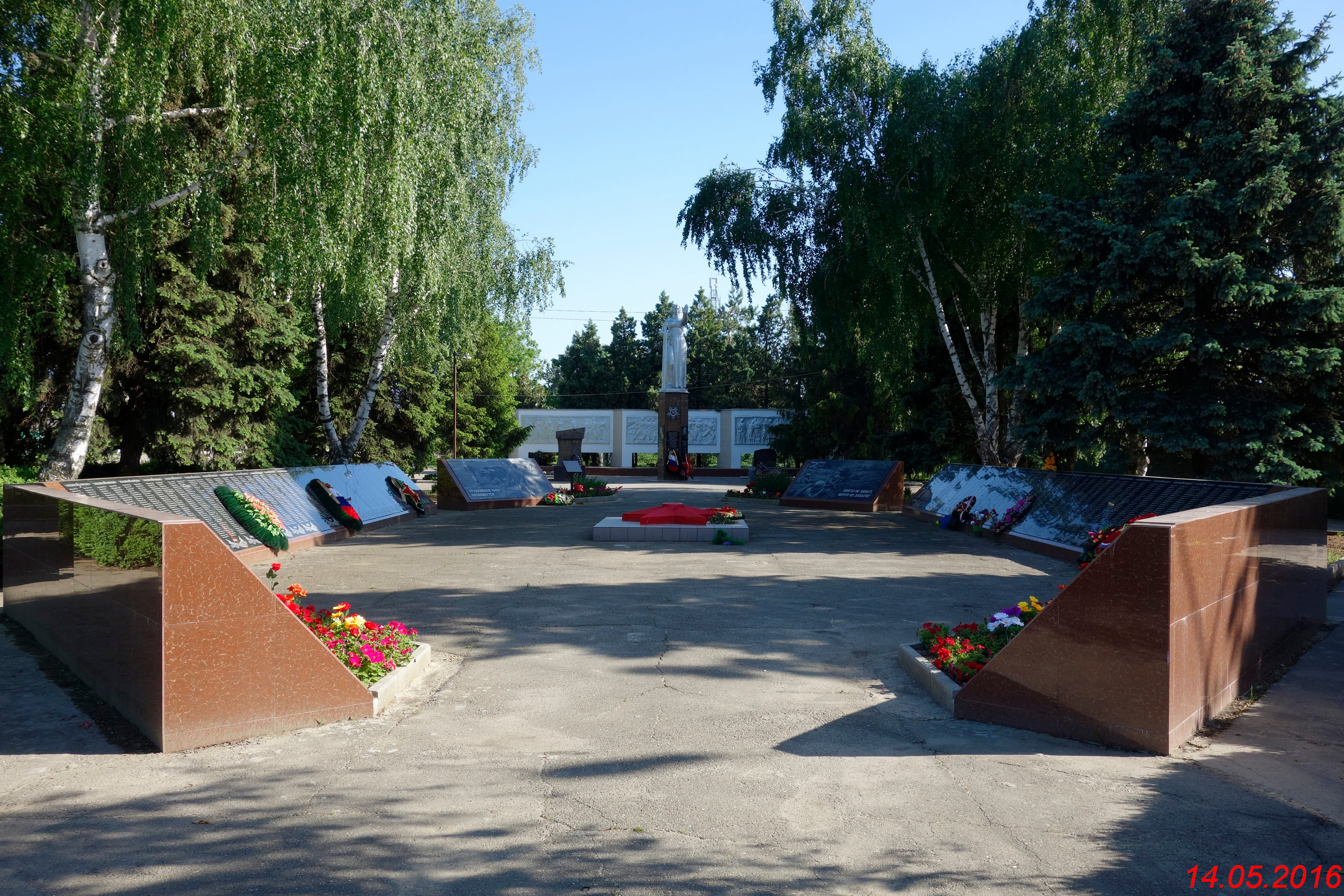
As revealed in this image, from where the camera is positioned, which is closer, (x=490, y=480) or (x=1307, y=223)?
(x=1307, y=223)

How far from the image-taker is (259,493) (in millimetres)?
12750

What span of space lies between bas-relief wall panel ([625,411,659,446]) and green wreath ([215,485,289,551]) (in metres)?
38.2

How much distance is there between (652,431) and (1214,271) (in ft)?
127

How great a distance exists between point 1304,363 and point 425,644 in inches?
479

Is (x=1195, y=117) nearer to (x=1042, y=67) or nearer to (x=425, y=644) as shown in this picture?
(x=1042, y=67)

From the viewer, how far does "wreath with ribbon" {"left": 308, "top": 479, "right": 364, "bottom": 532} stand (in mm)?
14602

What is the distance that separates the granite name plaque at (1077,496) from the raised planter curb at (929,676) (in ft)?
13.3

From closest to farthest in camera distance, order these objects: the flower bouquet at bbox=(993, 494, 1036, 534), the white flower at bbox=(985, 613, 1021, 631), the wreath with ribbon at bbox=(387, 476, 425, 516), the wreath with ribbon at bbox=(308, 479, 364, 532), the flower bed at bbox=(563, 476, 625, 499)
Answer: the white flower at bbox=(985, 613, 1021, 631), the flower bouquet at bbox=(993, 494, 1036, 534), the wreath with ribbon at bbox=(308, 479, 364, 532), the wreath with ribbon at bbox=(387, 476, 425, 516), the flower bed at bbox=(563, 476, 625, 499)

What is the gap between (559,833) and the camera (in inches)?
142

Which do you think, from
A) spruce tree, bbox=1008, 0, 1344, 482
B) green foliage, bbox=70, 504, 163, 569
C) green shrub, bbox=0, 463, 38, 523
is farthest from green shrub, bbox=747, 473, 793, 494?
green foliage, bbox=70, 504, 163, 569

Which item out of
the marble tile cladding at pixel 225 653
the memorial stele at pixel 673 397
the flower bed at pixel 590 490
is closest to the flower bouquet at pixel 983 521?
the marble tile cladding at pixel 225 653

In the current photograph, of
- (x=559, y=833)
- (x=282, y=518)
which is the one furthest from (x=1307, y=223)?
(x=282, y=518)

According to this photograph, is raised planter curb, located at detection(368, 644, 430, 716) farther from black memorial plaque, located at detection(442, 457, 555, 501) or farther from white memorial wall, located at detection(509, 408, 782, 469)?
white memorial wall, located at detection(509, 408, 782, 469)

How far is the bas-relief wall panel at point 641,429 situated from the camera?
49.8m
